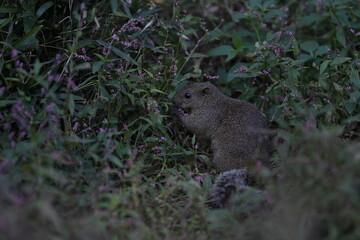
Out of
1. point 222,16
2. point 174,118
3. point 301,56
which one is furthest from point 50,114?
point 222,16

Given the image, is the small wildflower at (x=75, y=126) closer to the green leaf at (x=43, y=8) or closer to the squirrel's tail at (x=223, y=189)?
the green leaf at (x=43, y=8)

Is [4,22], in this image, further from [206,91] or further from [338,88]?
[338,88]

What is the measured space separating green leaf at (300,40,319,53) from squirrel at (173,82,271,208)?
130cm

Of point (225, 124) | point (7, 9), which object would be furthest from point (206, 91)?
point (7, 9)

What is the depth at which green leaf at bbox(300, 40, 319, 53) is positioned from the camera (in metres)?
6.84

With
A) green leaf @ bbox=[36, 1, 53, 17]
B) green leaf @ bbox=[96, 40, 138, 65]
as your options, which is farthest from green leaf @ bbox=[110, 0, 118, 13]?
green leaf @ bbox=[36, 1, 53, 17]

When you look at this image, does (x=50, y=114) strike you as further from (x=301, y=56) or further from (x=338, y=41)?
(x=338, y=41)

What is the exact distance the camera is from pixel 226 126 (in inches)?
243

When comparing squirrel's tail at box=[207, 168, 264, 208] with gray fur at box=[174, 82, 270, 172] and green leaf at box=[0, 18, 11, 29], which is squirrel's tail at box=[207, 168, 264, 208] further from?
green leaf at box=[0, 18, 11, 29]

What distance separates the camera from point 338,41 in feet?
23.1

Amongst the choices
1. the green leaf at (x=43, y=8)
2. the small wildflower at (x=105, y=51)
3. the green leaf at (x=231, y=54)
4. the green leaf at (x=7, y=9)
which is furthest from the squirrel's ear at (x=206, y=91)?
the green leaf at (x=7, y=9)

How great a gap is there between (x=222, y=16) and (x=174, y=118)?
2.38m

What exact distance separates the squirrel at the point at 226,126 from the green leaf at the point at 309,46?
1.30 m

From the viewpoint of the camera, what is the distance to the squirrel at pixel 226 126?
18.9 ft
